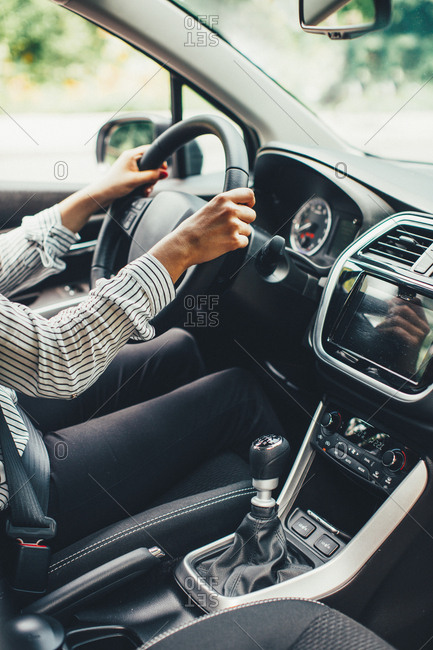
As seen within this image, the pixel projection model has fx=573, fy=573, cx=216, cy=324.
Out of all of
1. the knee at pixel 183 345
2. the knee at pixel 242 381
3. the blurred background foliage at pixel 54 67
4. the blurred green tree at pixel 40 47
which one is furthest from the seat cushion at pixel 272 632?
the blurred green tree at pixel 40 47

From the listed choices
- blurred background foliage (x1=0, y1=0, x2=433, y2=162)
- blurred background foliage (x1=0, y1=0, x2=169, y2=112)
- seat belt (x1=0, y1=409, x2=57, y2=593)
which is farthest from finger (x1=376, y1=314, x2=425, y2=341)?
blurred background foliage (x1=0, y1=0, x2=169, y2=112)

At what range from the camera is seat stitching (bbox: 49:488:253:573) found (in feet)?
3.06

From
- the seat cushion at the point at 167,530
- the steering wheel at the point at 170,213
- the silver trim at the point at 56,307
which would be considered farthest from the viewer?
the silver trim at the point at 56,307

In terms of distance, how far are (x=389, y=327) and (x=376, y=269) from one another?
0.38 feet

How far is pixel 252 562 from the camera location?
99 cm

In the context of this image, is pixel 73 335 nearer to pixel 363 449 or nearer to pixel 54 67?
pixel 363 449

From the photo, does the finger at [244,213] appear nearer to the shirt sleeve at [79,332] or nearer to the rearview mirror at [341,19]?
the shirt sleeve at [79,332]

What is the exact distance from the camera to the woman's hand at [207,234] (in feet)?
3.10

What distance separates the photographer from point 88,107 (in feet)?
10.7

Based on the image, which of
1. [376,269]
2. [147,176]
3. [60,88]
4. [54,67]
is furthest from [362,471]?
[54,67]

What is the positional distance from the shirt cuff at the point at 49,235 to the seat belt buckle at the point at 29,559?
2.27ft

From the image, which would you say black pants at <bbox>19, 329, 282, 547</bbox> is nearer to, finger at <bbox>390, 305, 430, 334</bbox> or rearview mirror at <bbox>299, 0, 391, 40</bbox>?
finger at <bbox>390, 305, 430, 334</bbox>

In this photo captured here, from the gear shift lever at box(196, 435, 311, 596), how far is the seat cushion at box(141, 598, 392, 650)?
28cm

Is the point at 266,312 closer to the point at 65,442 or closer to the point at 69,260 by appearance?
the point at 65,442
